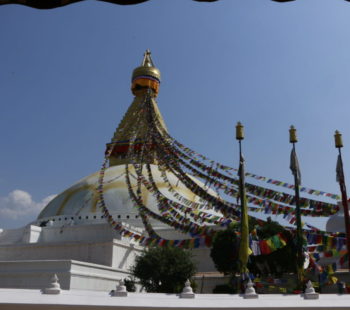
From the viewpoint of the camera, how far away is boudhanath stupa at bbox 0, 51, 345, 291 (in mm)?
19531

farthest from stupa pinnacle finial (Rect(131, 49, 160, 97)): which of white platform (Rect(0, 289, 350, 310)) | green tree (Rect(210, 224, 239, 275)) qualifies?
white platform (Rect(0, 289, 350, 310))

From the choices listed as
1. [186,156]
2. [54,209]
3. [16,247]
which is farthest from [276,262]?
[54,209]

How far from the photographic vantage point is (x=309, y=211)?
18.7 m

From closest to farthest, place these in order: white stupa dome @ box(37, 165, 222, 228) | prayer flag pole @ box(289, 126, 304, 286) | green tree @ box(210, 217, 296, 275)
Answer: prayer flag pole @ box(289, 126, 304, 286) < green tree @ box(210, 217, 296, 275) < white stupa dome @ box(37, 165, 222, 228)

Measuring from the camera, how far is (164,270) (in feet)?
60.0

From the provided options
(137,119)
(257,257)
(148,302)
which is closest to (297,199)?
(257,257)

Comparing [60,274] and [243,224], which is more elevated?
[243,224]

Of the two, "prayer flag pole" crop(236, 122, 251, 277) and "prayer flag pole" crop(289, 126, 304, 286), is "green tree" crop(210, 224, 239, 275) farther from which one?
"prayer flag pole" crop(289, 126, 304, 286)

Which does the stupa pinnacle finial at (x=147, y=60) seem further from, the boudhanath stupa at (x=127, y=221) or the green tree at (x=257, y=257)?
the green tree at (x=257, y=257)

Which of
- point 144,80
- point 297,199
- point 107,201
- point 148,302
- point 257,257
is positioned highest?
point 144,80

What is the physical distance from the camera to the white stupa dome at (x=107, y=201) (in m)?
30.7

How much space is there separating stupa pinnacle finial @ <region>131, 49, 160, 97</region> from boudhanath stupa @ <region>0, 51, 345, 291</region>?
4.89 metres

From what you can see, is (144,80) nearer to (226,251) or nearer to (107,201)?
(107,201)

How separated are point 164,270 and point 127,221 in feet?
40.3
